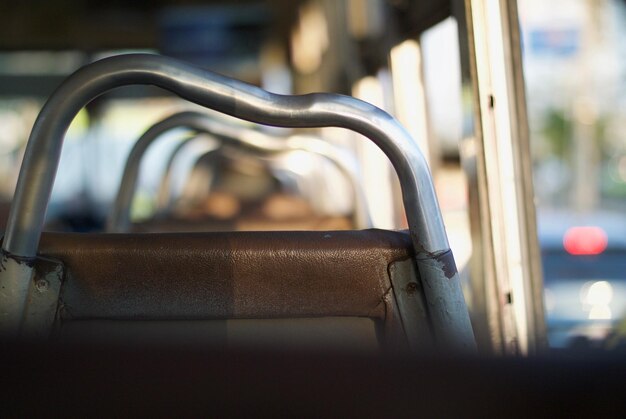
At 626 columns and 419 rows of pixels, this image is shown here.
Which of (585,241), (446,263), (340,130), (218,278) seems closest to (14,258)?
(218,278)

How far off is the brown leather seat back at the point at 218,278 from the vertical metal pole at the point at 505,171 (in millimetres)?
999

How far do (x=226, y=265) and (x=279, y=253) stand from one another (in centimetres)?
7

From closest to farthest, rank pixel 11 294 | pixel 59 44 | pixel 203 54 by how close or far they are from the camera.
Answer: pixel 11 294 < pixel 59 44 < pixel 203 54

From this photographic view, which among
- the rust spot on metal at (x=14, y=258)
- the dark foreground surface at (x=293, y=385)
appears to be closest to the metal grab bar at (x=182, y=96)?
the rust spot on metal at (x=14, y=258)

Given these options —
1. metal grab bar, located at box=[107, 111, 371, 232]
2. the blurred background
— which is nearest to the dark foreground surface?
the blurred background

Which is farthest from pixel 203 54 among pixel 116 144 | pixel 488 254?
pixel 488 254

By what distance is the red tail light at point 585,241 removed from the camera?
23.3ft

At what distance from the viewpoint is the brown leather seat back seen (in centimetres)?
123

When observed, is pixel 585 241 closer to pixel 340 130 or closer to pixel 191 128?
pixel 340 130

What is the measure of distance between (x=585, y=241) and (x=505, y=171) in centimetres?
528

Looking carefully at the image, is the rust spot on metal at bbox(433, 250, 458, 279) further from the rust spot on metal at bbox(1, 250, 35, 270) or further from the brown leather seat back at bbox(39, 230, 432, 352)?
the rust spot on metal at bbox(1, 250, 35, 270)

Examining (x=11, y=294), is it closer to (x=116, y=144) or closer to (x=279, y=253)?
(x=279, y=253)

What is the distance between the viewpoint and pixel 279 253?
1249 millimetres

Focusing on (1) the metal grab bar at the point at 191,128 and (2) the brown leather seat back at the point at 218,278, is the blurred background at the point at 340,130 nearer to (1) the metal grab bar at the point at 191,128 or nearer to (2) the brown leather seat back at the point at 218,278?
(1) the metal grab bar at the point at 191,128
